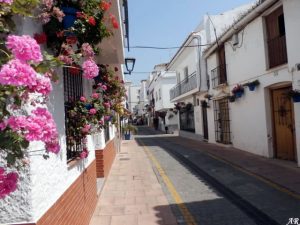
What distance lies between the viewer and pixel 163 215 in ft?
22.4

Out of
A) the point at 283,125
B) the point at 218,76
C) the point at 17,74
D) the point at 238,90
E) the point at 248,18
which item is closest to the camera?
the point at 17,74

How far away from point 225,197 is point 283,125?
19.5 feet

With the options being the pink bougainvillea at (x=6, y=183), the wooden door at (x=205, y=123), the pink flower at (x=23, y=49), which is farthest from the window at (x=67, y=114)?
the wooden door at (x=205, y=123)

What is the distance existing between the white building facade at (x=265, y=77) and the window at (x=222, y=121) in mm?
411

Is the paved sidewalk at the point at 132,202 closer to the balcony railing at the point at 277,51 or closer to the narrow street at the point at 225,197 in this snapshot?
the narrow street at the point at 225,197

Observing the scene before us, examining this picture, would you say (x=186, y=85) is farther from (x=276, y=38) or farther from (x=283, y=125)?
(x=283, y=125)

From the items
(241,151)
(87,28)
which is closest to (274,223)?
(87,28)

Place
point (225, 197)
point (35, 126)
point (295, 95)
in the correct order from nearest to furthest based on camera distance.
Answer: point (35, 126), point (225, 197), point (295, 95)

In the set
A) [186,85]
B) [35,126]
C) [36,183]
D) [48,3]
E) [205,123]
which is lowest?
[36,183]

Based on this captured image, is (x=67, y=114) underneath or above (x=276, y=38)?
underneath

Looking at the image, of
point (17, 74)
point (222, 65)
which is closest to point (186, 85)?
point (222, 65)

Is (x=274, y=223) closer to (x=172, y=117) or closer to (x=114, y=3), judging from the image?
(x=114, y=3)

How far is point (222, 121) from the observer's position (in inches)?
792

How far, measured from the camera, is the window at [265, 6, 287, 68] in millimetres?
12398
